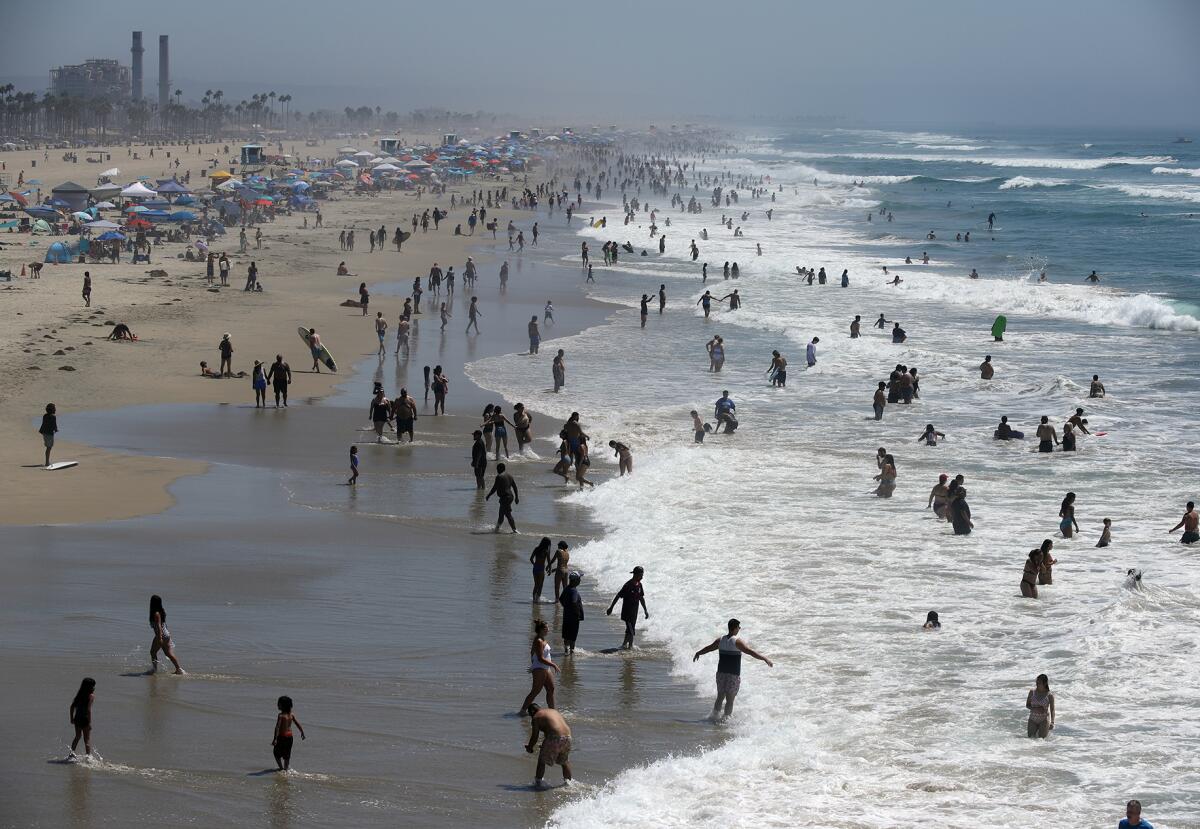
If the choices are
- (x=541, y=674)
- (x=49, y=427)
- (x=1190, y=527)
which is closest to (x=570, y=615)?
(x=541, y=674)

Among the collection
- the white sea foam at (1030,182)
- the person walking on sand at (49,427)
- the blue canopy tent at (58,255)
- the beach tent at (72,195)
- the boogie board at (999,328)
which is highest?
the white sea foam at (1030,182)

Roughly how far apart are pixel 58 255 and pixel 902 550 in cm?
3600

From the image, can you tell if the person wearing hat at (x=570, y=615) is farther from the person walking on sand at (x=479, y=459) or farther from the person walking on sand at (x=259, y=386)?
the person walking on sand at (x=259, y=386)

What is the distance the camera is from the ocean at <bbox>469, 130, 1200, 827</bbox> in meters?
11.8

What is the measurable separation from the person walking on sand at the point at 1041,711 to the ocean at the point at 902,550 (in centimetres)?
15

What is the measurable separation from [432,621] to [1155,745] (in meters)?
7.54

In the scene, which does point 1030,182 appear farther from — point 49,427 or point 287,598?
point 287,598

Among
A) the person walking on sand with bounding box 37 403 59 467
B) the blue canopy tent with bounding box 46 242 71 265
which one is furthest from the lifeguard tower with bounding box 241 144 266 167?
the person walking on sand with bounding box 37 403 59 467

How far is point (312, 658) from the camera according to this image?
1376 centimetres

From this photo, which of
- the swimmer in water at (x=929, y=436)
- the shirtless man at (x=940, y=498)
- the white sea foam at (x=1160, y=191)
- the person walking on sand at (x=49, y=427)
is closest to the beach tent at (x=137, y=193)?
the person walking on sand at (x=49, y=427)

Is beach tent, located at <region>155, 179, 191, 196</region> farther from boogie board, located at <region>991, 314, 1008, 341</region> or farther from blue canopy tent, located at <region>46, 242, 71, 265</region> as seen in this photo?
boogie board, located at <region>991, 314, 1008, 341</region>

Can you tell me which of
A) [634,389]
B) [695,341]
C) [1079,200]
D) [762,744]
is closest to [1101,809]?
[762,744]

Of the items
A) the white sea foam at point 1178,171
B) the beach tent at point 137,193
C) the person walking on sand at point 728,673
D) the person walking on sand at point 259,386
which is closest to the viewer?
the person walking on sand at point 728,673

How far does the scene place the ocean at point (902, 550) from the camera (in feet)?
38.6
